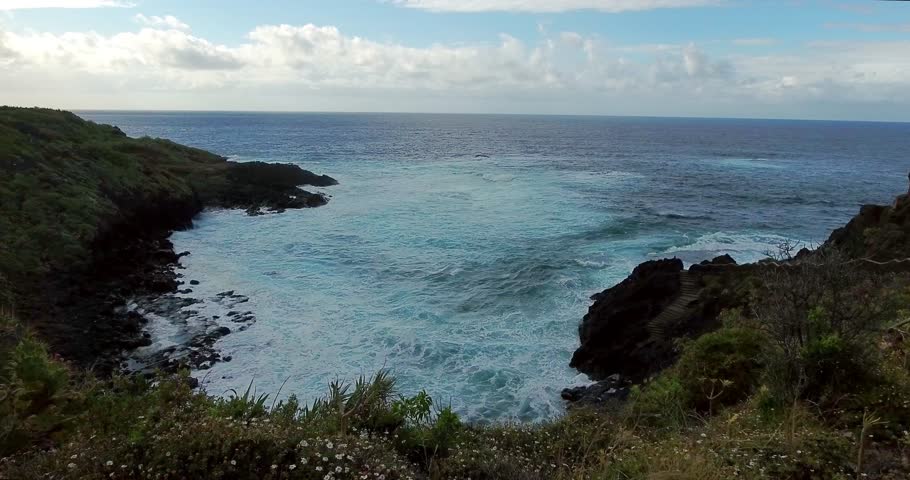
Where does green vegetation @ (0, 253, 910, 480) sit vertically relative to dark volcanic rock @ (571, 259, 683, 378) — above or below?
above

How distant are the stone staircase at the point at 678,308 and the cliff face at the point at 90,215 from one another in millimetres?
18442

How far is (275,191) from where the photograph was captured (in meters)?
47.9

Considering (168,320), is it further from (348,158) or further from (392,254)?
(348,158)

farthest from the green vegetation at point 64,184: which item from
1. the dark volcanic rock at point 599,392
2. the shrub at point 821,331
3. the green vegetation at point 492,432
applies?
the shrub at point 821,331

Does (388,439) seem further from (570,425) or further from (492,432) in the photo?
(570,425)

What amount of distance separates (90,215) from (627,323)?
2775cm

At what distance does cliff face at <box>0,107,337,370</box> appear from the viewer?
20.2 meters

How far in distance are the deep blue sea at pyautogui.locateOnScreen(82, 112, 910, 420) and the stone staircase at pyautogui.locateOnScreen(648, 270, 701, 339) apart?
310 cm

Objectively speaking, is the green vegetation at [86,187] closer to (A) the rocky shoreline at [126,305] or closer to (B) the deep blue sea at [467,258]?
(A) the rocky shoreline at [126,305]

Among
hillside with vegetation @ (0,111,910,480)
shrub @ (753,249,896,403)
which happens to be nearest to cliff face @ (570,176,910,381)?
hillside with vegetation @ (0,111,910,480)

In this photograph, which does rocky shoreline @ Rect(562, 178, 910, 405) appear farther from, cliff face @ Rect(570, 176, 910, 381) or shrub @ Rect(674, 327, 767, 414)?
shrub @ Rect(674, 327, 767, 414)

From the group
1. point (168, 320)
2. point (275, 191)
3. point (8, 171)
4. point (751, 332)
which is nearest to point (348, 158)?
point (275, 191)

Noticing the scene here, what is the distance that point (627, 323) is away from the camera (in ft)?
64.1

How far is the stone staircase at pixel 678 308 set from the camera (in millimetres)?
18797
